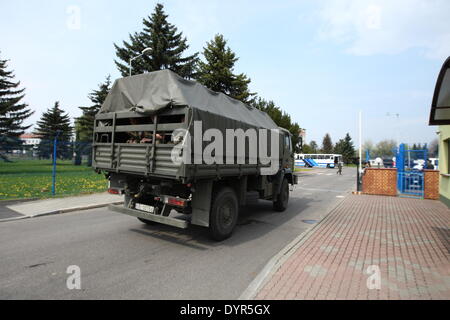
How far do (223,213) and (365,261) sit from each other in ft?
8.83

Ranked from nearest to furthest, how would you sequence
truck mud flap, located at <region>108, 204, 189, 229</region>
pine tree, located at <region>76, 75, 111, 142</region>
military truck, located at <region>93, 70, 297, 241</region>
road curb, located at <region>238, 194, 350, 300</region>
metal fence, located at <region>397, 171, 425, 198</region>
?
road curb, located at <region>238, 194, 350, 300</region>
military truck, located at <region>93, 70, 297, 241</region>
truck mud flap, located at <region>108, 204, 189, 229</region>
metal fence, located at <region>397, 171, 425, 198</region>
pine tree, located at <region>76, 75, 111, 142</region>

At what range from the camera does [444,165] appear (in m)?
10.8

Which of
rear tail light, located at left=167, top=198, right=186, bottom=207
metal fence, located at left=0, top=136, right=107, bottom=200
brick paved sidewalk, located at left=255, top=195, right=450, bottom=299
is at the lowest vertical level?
brick paved sidewalk, located at left=255, top=195, right=450, bottom=299

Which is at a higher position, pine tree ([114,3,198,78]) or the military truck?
pine tree ([114,3,198,78])

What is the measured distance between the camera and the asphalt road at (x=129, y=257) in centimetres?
324

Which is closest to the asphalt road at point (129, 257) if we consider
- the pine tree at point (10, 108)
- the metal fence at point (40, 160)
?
the metal fence at point (40, 160)

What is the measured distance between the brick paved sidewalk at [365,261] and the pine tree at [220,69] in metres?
18.1

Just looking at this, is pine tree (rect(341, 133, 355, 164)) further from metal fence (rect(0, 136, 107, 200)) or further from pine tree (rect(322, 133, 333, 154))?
metal fence (rect(0, 136, 107, 200))

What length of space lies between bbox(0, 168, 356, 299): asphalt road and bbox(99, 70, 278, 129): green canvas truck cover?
8.30 feet

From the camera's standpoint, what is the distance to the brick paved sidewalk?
10.4 feet

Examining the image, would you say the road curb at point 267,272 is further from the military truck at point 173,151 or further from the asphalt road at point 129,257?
the military truck at point 173,151

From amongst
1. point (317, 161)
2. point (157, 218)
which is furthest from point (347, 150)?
point (157, 218)
